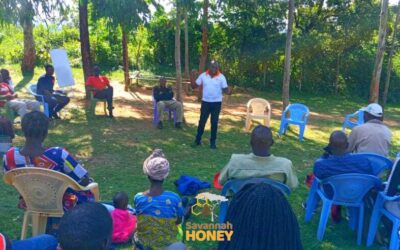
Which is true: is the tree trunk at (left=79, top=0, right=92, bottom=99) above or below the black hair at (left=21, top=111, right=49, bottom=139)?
above

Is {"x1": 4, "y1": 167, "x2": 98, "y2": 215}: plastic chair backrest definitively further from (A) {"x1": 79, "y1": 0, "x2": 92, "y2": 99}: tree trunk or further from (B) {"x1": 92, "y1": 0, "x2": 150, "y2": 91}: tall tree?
(A) {"x1": 79, "y1": 0, "x2": 92, "y2": 99}: tree trunk

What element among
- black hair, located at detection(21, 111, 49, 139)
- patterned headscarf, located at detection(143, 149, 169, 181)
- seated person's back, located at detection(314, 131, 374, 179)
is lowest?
seated person's back, located at detection(314, 131, 374, 179)

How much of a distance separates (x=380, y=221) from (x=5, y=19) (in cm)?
843

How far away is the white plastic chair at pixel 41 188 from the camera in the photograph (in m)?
3.33

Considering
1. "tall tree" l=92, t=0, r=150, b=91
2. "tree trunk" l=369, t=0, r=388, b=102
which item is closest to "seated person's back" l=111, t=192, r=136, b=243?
"tall tree" l=92, t=0, r=150, b=91

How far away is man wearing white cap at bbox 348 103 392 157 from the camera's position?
4.99 metres

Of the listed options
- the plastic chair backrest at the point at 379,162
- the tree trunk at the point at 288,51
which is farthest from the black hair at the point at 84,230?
the tree trunk at the point at 288,51

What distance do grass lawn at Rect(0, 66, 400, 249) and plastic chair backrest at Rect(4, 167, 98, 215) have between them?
2.98ft

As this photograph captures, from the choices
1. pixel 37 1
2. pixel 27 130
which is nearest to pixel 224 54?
pixel 37 1

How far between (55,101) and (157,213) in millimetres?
7178

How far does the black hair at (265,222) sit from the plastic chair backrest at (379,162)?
309cm

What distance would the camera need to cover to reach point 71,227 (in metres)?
1.80

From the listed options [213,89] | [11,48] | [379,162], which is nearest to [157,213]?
[379,162]

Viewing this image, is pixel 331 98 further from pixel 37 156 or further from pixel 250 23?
pixel 37 156
